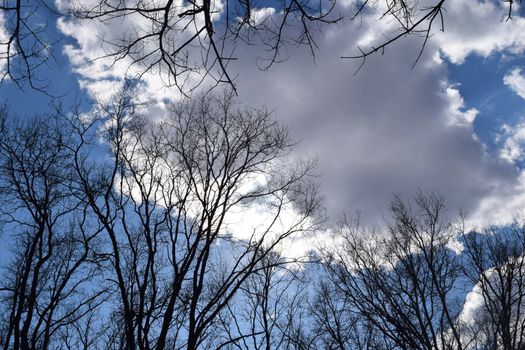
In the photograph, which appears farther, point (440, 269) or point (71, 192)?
point (440, 269)

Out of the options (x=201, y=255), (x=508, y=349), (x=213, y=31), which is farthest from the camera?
(x=508, y=349)

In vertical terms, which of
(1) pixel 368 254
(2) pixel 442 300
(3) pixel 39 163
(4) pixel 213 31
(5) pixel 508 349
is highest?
(3) pixel 39 163

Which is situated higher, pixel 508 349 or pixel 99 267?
pixel 99 267

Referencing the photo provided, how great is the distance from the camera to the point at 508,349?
39.9 ft

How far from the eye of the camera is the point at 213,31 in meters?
2.70

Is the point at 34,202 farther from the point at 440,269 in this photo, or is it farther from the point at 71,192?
the point at 440,269

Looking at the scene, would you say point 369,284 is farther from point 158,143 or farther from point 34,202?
point 34,202

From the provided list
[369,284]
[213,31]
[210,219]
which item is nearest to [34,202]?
[210,219]

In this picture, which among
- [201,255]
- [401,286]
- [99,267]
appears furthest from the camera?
[401,286]

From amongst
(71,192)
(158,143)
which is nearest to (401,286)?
(158,143)

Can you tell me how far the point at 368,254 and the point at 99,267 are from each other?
357 inches

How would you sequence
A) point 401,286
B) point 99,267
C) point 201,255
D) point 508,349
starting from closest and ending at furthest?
point 201,255 < point 99,267 < point 508,349 < point 401,286

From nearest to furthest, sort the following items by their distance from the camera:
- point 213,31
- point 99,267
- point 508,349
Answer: point 213,31 → point 99,267 → point 508,349

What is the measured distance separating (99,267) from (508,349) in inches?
504
